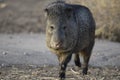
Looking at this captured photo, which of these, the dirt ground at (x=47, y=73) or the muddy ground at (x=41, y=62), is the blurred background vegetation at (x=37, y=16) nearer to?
the muddy ground at (x=41, y=62)

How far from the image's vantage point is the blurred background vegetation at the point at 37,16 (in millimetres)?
13391

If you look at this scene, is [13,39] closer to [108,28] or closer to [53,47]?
[108,28]

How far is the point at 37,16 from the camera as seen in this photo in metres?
17.4

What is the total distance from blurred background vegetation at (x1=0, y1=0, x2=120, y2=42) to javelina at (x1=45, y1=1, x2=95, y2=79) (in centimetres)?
386

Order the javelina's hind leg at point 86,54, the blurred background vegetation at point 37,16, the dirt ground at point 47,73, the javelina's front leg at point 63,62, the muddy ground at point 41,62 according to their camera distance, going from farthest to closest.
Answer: the blurred background vegetation at point 37,16 < the javelina's hind leg at point 86,54 < the muddy ground at point 41,62 < the dirt ground at point 47,73 < the javelina's front leg at point 63,62

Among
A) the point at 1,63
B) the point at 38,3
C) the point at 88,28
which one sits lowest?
the point at 38,3

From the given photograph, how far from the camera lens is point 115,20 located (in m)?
13.4

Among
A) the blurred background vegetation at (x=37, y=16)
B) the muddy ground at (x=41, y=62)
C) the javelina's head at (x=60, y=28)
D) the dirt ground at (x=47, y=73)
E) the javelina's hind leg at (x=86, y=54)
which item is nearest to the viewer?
the javelina's head at (x=60, y=28)

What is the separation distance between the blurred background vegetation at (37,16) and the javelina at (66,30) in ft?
12.6

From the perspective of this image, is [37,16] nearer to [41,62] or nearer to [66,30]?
[41,62]

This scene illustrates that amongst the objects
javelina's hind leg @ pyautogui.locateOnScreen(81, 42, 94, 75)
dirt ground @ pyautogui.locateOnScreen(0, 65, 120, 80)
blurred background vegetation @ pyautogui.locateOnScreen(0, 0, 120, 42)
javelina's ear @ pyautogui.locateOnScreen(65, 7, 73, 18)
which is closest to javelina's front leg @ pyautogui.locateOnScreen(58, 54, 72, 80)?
dirt ground @ pyautogui.locateOnScreen(0, 65, 120, 80)

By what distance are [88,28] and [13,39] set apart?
4.56 meters

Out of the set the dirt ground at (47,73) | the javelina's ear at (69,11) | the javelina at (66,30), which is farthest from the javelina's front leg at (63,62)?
the javelina's ear at (69,11)

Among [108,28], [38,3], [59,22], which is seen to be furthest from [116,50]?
[38,3]
